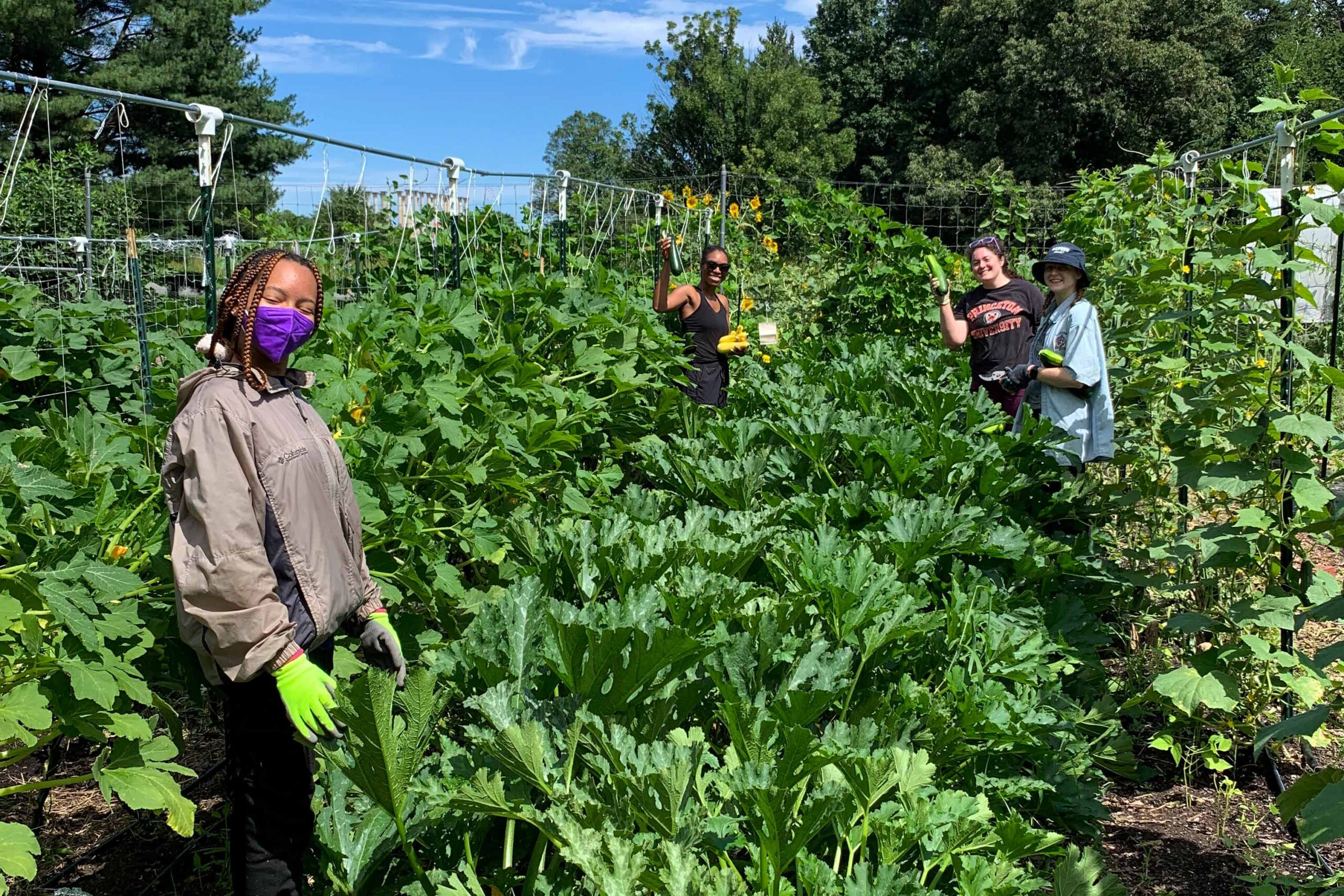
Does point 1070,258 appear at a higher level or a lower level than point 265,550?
higher

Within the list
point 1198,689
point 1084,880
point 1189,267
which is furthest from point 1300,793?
point 1189,267

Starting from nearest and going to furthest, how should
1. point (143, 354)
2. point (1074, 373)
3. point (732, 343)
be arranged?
point (143, 354)
point (1074, 373)
point (732, 343)

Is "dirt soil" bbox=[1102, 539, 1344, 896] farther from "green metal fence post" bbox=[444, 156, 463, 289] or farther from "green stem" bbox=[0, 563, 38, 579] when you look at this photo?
"green metal fence post" bbox=[444, 156, 463, 289]

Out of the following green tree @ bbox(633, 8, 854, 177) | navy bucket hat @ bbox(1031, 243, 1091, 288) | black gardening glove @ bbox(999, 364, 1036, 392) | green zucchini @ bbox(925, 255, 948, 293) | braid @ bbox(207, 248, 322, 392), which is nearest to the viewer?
braid @ bbox(207, 248, 322, 392)

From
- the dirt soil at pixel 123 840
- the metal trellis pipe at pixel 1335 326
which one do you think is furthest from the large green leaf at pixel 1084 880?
the dirt soil at pixel 123 840

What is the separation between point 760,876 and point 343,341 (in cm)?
257

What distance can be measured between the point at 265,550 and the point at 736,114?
164 ft

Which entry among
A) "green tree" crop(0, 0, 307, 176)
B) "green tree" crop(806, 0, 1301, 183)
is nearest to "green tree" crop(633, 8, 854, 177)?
"green tree" crop(806, 0, 1301, 183)

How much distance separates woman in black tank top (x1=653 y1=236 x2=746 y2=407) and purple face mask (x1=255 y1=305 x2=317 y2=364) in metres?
4.15

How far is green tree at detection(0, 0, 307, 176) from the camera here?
24031 millimetres

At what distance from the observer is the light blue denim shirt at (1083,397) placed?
4.38m

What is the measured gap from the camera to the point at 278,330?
231 centimetres

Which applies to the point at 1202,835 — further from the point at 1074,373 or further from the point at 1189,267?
the point at 1189,267

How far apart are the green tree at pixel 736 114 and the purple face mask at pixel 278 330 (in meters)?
43.3
